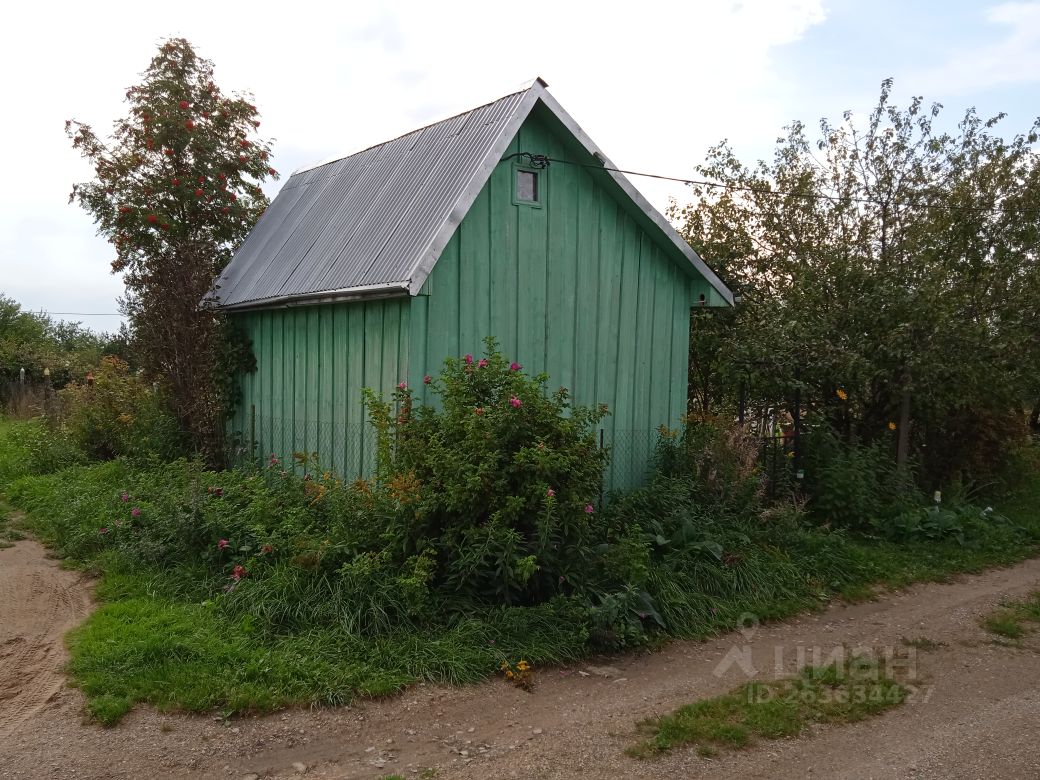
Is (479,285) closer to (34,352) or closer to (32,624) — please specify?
(32,624)

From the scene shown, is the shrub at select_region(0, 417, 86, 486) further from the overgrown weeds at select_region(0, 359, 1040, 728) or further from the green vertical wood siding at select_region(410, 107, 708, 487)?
the green vertical wood siding at select_region(410, 107, 708, 487)

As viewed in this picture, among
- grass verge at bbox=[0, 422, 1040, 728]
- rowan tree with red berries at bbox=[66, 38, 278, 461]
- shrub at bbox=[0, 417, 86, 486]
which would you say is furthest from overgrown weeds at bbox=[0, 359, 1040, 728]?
rowan tree with red berries at bbox=[66, 38, 278, 461]

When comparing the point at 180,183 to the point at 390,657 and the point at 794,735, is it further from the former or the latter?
the point at 794,735

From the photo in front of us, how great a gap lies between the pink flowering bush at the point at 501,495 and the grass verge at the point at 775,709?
5.00ft

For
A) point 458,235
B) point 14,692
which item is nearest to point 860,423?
point 458,235

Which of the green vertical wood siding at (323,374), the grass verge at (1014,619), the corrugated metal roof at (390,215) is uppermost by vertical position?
the corrugated metal roof at (390,215)

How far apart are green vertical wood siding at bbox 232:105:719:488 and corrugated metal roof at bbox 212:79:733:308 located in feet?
0.96

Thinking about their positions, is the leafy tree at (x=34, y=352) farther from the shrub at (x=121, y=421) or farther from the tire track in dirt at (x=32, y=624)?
the tire track in dirt at (x=32, y=624)

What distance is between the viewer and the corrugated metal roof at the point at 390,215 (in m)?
7.79

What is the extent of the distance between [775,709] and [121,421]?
11.0m

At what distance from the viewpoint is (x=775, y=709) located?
4.95m

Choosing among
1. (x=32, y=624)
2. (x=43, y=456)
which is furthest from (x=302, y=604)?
(x=43, y=456)

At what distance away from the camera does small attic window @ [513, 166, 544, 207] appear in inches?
339

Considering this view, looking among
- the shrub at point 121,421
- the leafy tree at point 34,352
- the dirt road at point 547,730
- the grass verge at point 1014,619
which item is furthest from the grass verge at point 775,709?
the leafy tree at point 34,352
